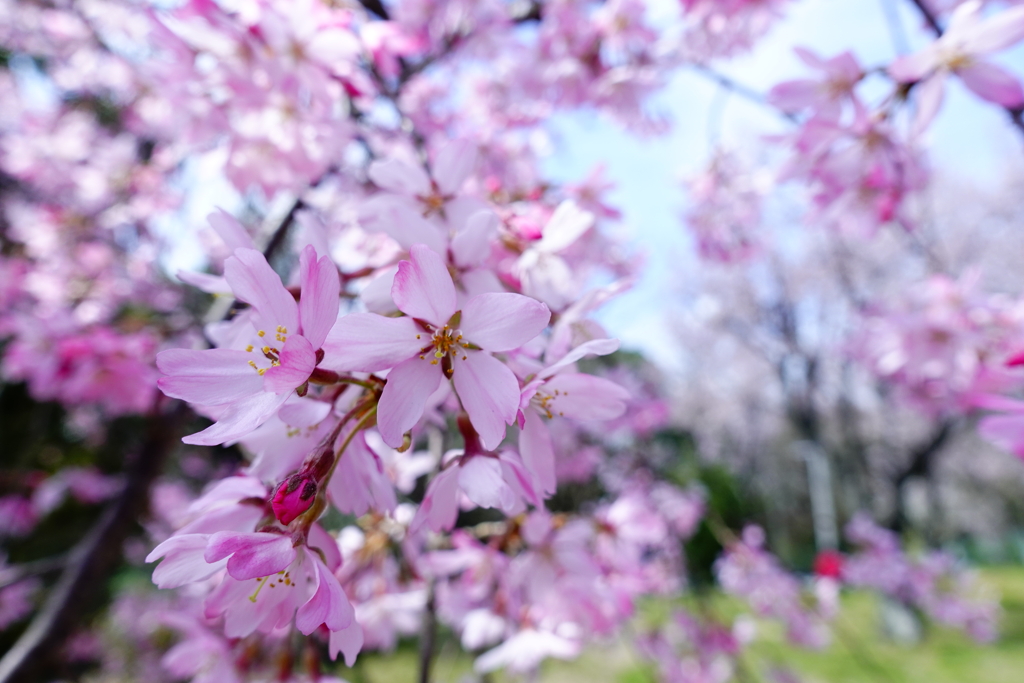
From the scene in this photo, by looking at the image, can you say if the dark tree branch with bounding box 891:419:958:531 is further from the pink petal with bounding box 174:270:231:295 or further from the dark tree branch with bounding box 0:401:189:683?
the pink petal with bounding box 174:270:231:295

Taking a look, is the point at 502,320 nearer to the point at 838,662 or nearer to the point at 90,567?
the point at 90,567

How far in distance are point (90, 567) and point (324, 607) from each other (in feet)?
4.45

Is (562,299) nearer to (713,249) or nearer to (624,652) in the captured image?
(713,249)

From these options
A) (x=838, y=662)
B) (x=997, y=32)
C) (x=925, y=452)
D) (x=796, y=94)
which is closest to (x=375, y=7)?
(x=796, y=94)

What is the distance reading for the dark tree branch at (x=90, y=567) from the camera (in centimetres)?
126

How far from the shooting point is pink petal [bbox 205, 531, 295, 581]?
0.42m

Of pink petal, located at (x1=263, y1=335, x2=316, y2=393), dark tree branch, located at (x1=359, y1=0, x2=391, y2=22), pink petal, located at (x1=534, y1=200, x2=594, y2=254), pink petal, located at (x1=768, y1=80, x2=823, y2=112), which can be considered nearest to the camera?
pink petal, located at (x1=263, y1=335, x2=316, y2=393)

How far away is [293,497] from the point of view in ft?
1.45

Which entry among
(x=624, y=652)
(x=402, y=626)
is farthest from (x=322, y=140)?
(x=624, y=652)

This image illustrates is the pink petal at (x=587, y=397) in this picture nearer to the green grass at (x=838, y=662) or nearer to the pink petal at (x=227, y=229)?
the pink petal at (x=227, y=229)

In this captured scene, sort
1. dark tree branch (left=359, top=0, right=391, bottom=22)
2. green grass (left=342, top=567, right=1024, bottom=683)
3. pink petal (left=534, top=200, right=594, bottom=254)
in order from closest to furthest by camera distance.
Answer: pink petal (left=534, top=200, right=594, bottom=254)
dark tree branch (left=359, top=0, right=391, bottom=22)
green grass (left=342, top=567, right=1024, bottom=683)

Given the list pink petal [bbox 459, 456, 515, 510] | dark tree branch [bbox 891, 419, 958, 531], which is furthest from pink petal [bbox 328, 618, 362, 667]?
dark tree branch [bbox 891, 419, 958, 531]

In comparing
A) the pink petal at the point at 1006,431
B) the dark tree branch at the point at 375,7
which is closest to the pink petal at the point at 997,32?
the pink petal at the point at 1006,431

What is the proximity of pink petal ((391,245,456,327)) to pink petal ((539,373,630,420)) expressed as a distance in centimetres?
15
